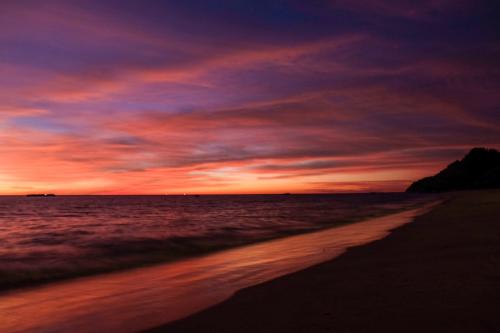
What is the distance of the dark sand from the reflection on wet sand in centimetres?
64

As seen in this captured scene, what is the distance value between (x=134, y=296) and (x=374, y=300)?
467cm

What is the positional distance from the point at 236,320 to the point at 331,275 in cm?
322

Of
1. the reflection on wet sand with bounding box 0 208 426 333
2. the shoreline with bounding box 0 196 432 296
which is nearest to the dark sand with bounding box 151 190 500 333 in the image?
the reflection on wet sand with bounding box 0 208 426 333

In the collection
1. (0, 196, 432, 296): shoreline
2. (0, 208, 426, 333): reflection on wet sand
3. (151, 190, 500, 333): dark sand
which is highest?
(151, 190, 500, 333): dark sand

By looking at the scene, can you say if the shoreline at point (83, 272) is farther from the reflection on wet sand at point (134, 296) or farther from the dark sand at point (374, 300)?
the dark sand at point (374, 300)

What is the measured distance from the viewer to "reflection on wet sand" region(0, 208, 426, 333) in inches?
239

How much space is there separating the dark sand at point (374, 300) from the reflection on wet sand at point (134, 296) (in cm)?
64

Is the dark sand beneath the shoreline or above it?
above

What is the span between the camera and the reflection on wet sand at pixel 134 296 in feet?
20.0

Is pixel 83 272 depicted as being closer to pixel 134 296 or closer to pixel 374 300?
pixel 134 296

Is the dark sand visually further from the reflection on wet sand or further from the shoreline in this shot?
the shoreline

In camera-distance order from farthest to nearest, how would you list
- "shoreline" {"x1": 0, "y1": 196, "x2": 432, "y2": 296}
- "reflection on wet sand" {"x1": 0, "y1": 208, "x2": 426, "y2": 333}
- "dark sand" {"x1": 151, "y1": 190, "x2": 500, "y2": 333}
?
"shoreline" {"x1": 0, "y1": 196, "x2": 432, "y2": 296}
"reflection on wet sand" {"x1": 0, "y1": 208, "x2": 426, "y2": 333}
"dark sand" {"x1": 151, "y1": 190, "x2": 500, "y2": 333}

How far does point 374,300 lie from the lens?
579cm

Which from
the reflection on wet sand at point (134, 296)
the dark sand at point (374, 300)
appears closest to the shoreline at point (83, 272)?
the reflection on wet sand at point (134, 296)
